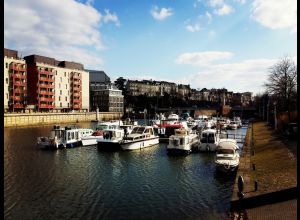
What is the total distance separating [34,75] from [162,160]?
108985mm

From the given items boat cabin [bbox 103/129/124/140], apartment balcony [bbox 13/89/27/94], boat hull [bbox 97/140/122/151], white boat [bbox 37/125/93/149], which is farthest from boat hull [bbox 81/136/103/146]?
apartment balcony [bbox 13/89/27/94]

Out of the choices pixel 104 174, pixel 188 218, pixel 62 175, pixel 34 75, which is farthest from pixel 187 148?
pixel 34 75

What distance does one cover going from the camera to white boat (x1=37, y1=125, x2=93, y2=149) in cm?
5616

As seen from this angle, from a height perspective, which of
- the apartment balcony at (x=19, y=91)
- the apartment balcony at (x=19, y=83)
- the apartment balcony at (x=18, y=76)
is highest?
the apartment balcony at (x=18, y=76)

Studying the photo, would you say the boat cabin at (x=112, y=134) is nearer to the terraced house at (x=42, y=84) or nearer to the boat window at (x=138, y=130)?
the boat window at (x=138, y=130)

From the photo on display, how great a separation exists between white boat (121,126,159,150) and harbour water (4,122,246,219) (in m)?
3.81

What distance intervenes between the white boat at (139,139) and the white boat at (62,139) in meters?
9.66

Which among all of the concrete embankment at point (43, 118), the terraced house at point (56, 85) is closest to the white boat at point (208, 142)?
the concrete embankment at point (43, 118)

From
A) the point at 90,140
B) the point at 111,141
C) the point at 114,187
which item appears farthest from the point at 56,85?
the point at 114,187

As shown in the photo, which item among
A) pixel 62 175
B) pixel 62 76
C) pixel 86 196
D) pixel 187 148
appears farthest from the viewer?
pixel 62 76

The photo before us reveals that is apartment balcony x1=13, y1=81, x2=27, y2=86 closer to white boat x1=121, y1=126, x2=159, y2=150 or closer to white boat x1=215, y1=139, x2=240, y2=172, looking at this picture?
white boat x1=121, y1=126, x2=159, y2=150

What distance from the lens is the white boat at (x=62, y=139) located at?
5616 cm

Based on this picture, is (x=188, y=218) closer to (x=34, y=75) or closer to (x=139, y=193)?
(x=139, y=193)

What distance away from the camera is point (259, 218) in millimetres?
19734
